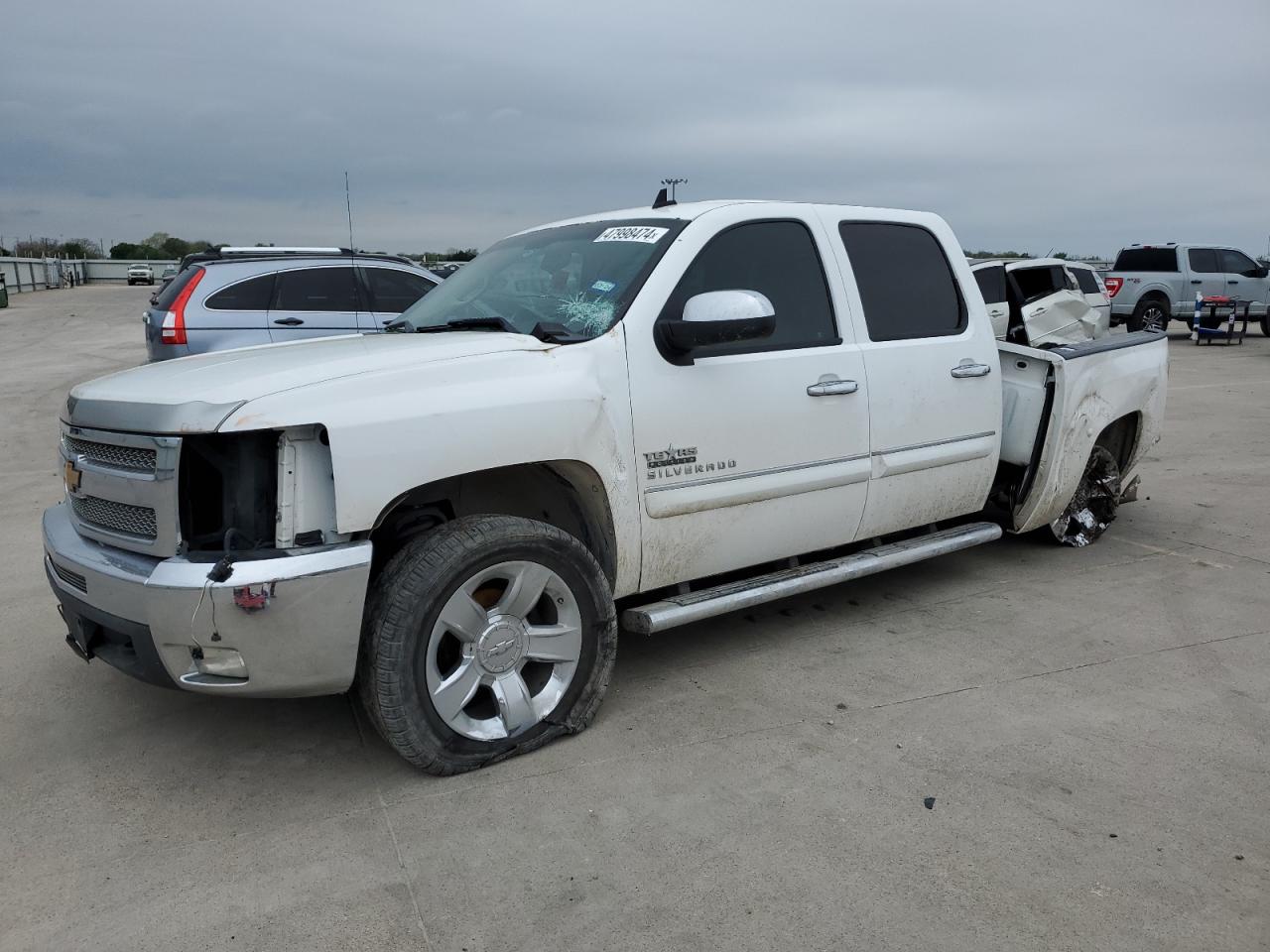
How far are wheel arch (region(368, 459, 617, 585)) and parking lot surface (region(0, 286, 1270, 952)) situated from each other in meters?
0.67

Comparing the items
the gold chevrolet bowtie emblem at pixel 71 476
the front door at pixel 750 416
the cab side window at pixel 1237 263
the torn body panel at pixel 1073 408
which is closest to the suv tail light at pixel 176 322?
the gold chevrolet bowtie emblem at pixel 71 476

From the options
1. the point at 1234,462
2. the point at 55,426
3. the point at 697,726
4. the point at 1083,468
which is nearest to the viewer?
the point at 697,726

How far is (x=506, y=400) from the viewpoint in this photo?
3.13 m

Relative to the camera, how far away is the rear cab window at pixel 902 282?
4.30m

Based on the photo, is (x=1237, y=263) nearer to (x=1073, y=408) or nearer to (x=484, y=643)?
(x=1073, y=408)

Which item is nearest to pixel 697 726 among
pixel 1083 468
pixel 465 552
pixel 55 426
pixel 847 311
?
pixel 465 552

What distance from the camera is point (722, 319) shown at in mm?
3373

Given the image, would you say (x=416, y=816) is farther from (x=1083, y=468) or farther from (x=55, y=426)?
(x=55, y=426)

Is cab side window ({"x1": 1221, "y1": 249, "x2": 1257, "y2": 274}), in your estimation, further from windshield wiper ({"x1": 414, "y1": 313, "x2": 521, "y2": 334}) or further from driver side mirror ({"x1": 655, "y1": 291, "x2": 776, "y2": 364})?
windshield wiper ({"x1": 414, "y1": 313, "x2": 521, "y2": 334})

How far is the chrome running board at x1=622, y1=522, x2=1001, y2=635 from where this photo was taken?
143 inches

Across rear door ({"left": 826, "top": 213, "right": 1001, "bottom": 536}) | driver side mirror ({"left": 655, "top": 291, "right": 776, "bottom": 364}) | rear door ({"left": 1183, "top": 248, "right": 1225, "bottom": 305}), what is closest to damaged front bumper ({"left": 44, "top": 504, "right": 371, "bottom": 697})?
driver side mirror ({"left": 655, "top": 291, "right": 776, "bottom": 364})

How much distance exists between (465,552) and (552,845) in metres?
0.88

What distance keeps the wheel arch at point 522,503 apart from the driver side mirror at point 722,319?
1.92 ft

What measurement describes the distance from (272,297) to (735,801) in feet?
26.0
